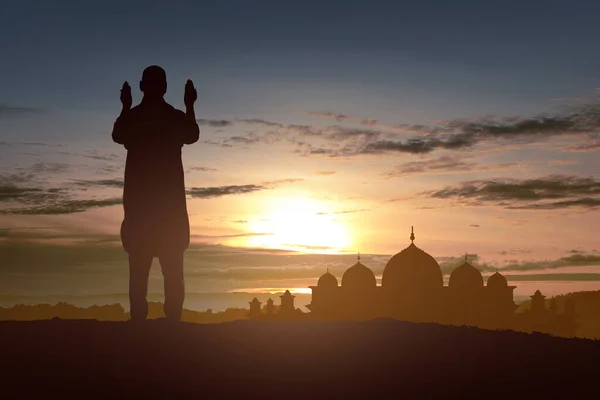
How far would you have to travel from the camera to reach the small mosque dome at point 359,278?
212 ft

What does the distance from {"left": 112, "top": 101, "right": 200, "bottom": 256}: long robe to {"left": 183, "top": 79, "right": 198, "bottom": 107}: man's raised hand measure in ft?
0.70

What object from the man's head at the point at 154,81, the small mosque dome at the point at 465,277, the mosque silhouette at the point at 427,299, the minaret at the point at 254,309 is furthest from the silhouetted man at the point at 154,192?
the minaret at the point at 254,309

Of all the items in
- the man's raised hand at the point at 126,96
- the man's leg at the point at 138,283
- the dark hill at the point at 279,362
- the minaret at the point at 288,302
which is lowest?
the dark hill at the point at 279,362

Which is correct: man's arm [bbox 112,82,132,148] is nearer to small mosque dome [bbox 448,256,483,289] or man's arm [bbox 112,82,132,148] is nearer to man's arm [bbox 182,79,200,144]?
man's arm [bbox 182,79,200,144]

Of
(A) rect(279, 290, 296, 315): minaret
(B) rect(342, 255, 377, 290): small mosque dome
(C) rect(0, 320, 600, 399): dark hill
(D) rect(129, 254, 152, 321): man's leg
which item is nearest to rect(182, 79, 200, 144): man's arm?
(D) rect(129, 254, 152, 321): man's leg

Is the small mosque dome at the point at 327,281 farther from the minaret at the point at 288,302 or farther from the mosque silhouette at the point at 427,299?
the minaret at the point at 288,302

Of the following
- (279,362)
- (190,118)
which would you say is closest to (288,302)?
(190,118)

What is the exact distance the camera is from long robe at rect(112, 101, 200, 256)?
12.7 meters

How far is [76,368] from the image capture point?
1032cm

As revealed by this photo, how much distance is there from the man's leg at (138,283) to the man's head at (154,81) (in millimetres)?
2630

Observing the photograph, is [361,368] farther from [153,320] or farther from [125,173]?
[125,173]

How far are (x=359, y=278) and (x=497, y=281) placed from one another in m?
10.9

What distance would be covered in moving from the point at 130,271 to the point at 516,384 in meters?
6.08

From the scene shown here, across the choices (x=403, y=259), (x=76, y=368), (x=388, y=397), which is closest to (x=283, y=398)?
(x=388, y=397)
